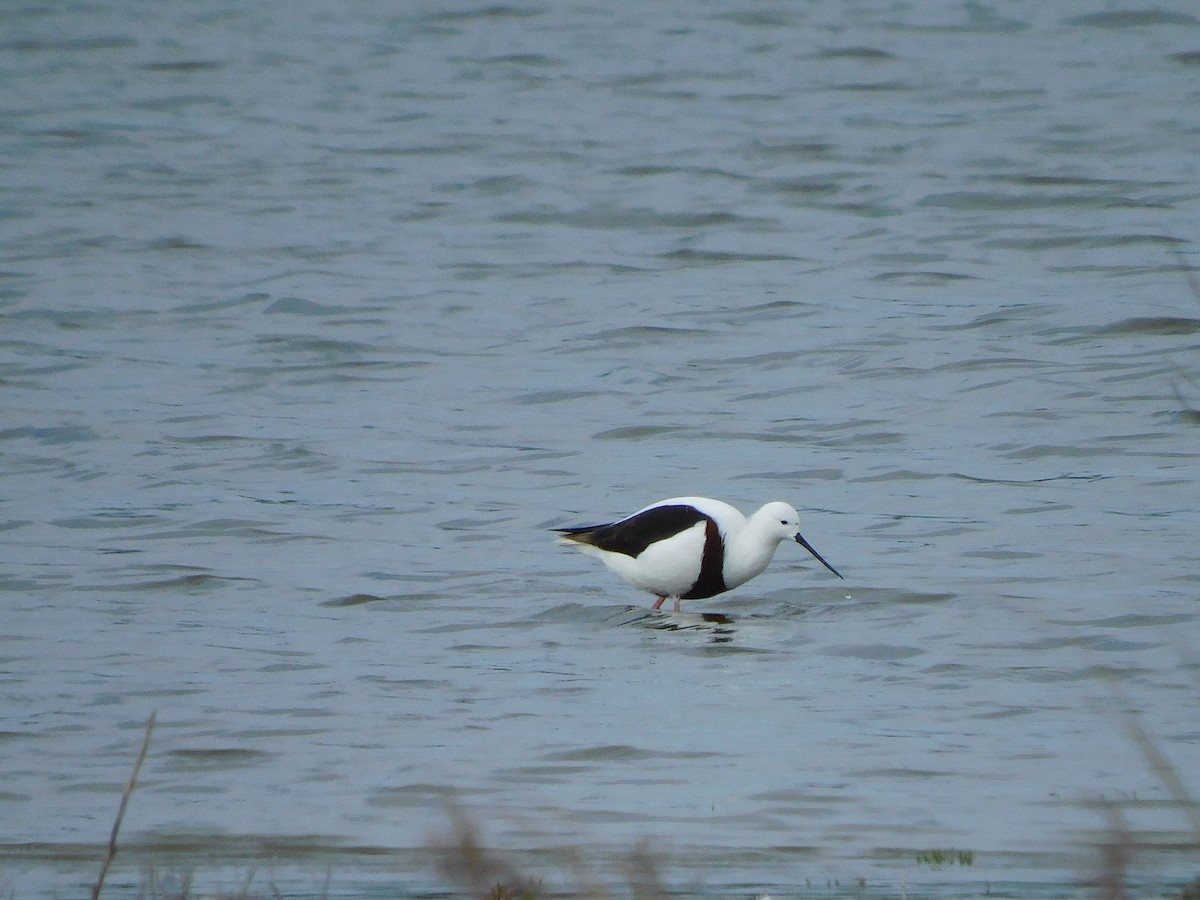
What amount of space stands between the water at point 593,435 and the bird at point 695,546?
0.80ft

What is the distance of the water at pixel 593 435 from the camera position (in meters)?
7.11

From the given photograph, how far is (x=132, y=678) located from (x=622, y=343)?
9.02 metres

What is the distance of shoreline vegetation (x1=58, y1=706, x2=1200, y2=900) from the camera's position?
147 inches

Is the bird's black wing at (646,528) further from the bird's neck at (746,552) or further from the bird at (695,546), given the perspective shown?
the bird's neck at (746,552)

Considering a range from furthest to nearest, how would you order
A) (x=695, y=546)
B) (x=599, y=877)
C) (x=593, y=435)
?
1. (x=593, y=435)
2. (x=695, y=546)
3. (x=599, y=877)

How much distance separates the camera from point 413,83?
94.8 feet

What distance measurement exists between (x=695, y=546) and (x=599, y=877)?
4167 mm

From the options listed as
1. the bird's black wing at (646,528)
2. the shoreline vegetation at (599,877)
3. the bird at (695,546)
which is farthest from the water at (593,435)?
the bird's black wing at (646,528)

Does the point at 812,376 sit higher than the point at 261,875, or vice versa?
the point at 261,875

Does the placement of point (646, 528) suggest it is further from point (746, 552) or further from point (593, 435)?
point (593, 435)

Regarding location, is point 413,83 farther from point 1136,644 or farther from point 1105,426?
point 1136,644

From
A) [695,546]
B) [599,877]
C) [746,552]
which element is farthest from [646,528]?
→ [599,877]

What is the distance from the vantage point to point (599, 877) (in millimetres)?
6035

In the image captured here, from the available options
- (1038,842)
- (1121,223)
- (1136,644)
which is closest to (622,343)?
(1121,223)
